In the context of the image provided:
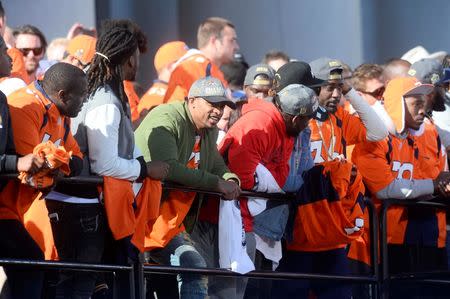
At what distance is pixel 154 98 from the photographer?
403 inches

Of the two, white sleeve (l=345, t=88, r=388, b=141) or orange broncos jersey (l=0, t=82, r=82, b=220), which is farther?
white sleeve (l=345, t=88, r=388, b=141)

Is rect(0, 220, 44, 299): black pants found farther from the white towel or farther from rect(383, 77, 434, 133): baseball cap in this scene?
rect(383, 77, 434, 133): baseball cap

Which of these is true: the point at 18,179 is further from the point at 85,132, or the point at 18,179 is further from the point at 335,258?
the point at 335,258

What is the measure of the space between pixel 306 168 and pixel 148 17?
562 centimetres

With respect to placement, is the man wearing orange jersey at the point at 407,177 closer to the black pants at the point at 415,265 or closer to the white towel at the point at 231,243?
the black pants at the point at 415,265

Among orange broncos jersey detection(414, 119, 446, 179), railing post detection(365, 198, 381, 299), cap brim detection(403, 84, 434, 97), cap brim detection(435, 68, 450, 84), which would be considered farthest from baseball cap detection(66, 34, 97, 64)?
cap brim detection(435, 68, 450, 84)

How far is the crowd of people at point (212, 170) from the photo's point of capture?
665cm

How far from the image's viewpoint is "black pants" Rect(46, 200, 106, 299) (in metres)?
6.72

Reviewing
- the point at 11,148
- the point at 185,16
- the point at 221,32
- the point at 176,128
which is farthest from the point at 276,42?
the point at 11,148

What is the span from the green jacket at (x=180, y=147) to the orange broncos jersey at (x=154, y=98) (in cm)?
243

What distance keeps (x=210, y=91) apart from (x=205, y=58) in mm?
2528

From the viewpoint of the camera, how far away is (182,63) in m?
9.86

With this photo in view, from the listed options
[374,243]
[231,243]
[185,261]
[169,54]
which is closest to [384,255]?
[374,243]

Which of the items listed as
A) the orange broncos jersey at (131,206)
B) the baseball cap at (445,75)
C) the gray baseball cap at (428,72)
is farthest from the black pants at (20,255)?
the baseball cap at (445,75)
